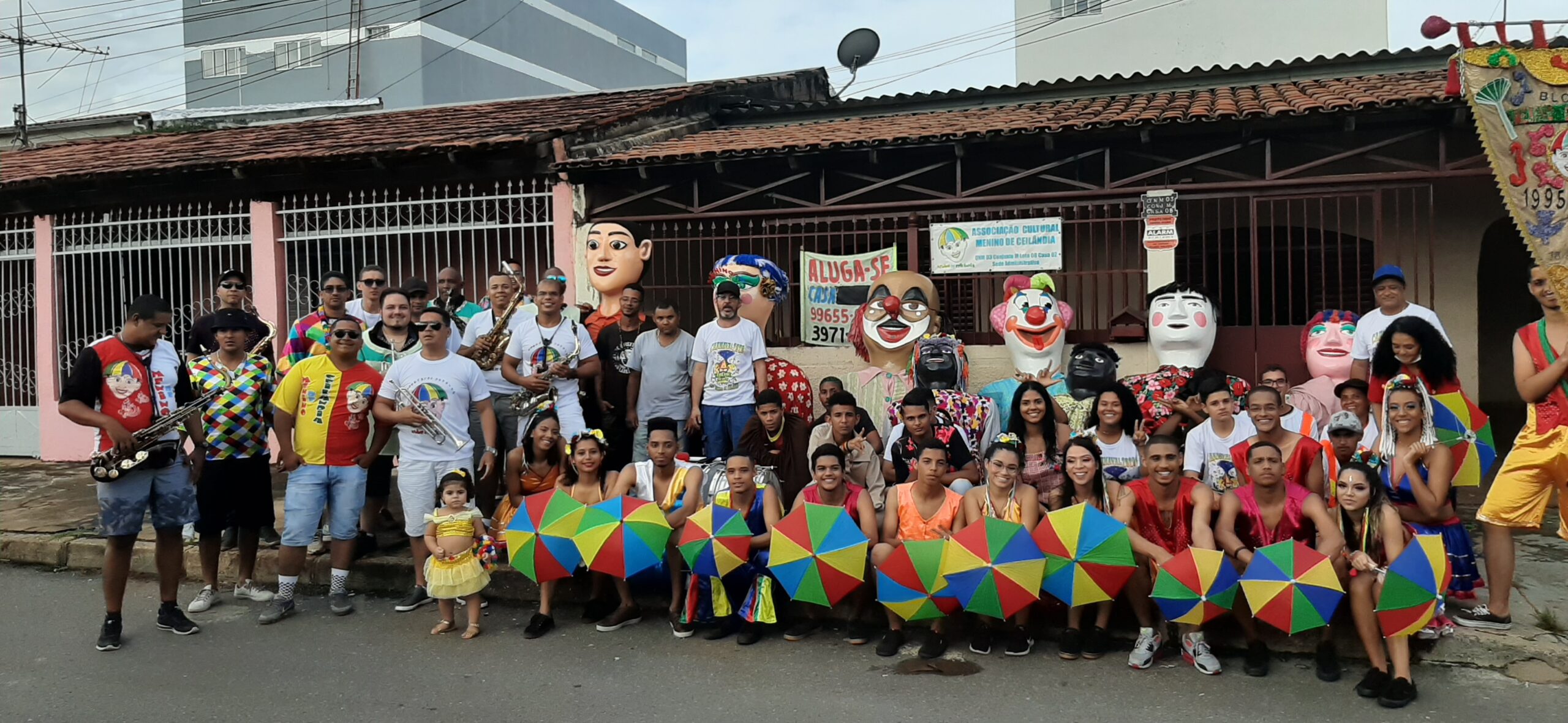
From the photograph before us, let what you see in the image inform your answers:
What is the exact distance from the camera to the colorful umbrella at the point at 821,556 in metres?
5.20

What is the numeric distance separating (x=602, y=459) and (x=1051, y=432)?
231 centimetres

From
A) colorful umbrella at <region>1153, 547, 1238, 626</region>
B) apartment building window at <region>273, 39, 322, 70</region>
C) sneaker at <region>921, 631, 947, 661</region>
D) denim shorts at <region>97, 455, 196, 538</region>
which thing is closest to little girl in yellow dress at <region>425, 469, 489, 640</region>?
denim shorts at <region>97, 455, 196, 538</region>

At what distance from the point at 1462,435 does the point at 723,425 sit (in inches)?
156

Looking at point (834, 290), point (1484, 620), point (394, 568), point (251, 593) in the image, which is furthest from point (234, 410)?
point (1484, 620)

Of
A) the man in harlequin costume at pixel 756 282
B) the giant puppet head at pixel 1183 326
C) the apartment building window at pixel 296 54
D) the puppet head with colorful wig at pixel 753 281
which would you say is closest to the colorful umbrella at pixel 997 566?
the giant puppet head at pixel 1183 326

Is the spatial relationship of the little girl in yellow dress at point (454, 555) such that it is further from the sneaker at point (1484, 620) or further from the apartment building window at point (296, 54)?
the apartment building window at point (296, 54)

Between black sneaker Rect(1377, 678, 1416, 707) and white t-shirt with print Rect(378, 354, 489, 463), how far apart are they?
4.46 metres

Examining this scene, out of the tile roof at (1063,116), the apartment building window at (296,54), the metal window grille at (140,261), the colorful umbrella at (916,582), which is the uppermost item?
the apartment building window at (296,54)

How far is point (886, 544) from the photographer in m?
5.42

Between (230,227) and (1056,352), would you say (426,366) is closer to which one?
(1056,352)

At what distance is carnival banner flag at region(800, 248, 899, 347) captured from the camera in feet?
29.0

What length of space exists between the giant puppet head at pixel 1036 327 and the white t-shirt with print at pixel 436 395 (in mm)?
3506

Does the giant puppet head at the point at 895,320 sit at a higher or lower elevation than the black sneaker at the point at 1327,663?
higher

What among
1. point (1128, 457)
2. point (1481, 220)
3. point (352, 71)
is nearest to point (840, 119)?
point (1481, 220)
